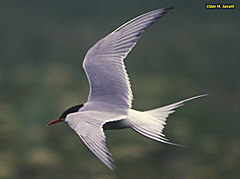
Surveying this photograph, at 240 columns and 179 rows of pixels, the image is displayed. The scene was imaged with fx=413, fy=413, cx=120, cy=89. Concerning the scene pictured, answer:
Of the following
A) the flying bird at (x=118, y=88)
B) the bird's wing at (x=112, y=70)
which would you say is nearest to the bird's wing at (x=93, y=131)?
the flying bird at (x=118, y=88)

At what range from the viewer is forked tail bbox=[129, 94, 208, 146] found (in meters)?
1.70

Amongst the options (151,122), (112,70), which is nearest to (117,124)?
(151,122)

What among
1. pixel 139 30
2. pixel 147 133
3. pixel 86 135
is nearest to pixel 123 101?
pixel 147 133

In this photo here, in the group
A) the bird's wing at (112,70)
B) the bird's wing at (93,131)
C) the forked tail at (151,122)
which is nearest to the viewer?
the bird's wing at (93,131)

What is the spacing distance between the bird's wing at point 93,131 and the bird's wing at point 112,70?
8.5 inches

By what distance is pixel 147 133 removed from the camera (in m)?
1.70

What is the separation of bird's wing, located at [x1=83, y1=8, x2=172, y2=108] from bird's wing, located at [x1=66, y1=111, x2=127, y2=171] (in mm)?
217

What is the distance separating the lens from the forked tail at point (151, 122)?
1698 mm

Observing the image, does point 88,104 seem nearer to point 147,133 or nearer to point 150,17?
point 147,133

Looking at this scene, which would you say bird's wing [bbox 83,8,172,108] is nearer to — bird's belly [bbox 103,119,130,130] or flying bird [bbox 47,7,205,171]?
flying bird [bbox 47,7,205,171]

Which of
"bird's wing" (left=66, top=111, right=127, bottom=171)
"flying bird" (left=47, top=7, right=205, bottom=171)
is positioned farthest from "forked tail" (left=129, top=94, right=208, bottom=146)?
"bird's wing" (left=66, top=111, right=127, bottom=171)

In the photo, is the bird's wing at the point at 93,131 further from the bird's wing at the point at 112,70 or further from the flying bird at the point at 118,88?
the bird's wing at the point at 112,70

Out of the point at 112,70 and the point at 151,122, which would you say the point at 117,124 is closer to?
the point at 151,122

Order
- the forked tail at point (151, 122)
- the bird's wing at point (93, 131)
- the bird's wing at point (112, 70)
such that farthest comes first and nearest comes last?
the bird's wing at point (112, 70), the forked tail at point (151, 122), the bird's wing at point (93, 131)
